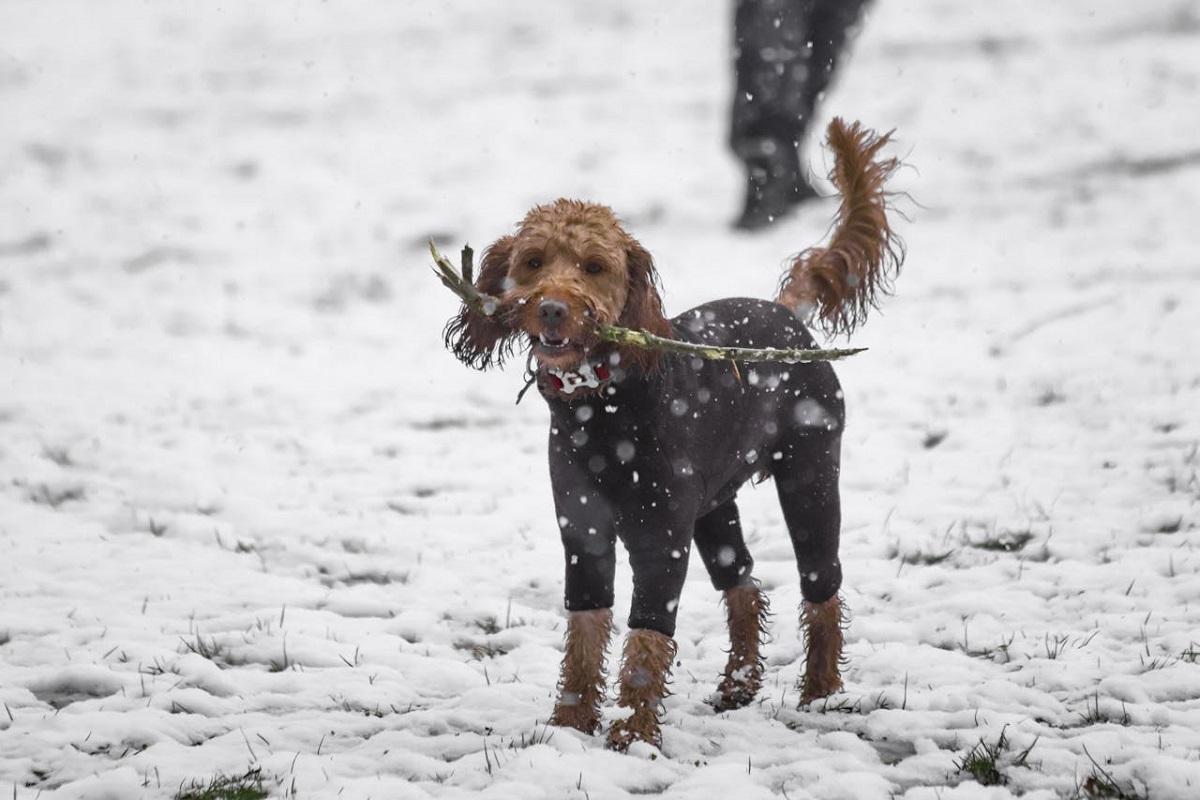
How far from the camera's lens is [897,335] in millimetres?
9562

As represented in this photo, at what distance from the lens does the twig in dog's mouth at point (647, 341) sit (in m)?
3.65

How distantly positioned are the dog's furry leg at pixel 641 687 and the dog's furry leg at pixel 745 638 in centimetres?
61

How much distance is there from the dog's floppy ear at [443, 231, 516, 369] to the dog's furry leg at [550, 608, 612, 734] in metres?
0.94

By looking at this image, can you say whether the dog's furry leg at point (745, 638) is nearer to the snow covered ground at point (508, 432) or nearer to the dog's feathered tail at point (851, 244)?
the snow covered ground at point (508, 432)

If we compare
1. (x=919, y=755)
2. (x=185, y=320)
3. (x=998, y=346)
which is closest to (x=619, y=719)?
(x=919, y=755)

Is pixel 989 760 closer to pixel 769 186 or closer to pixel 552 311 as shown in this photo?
pixel 552 311

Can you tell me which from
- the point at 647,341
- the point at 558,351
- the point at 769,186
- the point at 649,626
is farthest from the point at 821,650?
the point at 769,186

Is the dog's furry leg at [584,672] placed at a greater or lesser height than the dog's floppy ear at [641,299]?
lesser

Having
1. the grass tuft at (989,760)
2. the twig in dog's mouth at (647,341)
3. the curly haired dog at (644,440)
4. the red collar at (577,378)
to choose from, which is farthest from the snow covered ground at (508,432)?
the twig in dog's mouth at (647,341)

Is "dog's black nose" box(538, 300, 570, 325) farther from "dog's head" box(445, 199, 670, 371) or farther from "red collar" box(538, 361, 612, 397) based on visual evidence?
"red collar" box(538, 361, 612, 397)

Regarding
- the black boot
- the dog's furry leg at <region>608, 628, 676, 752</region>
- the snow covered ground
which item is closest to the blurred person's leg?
the black boot

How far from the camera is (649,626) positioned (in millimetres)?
3848

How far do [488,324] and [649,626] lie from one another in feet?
3.75

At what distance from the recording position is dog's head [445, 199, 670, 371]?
3617 mm
